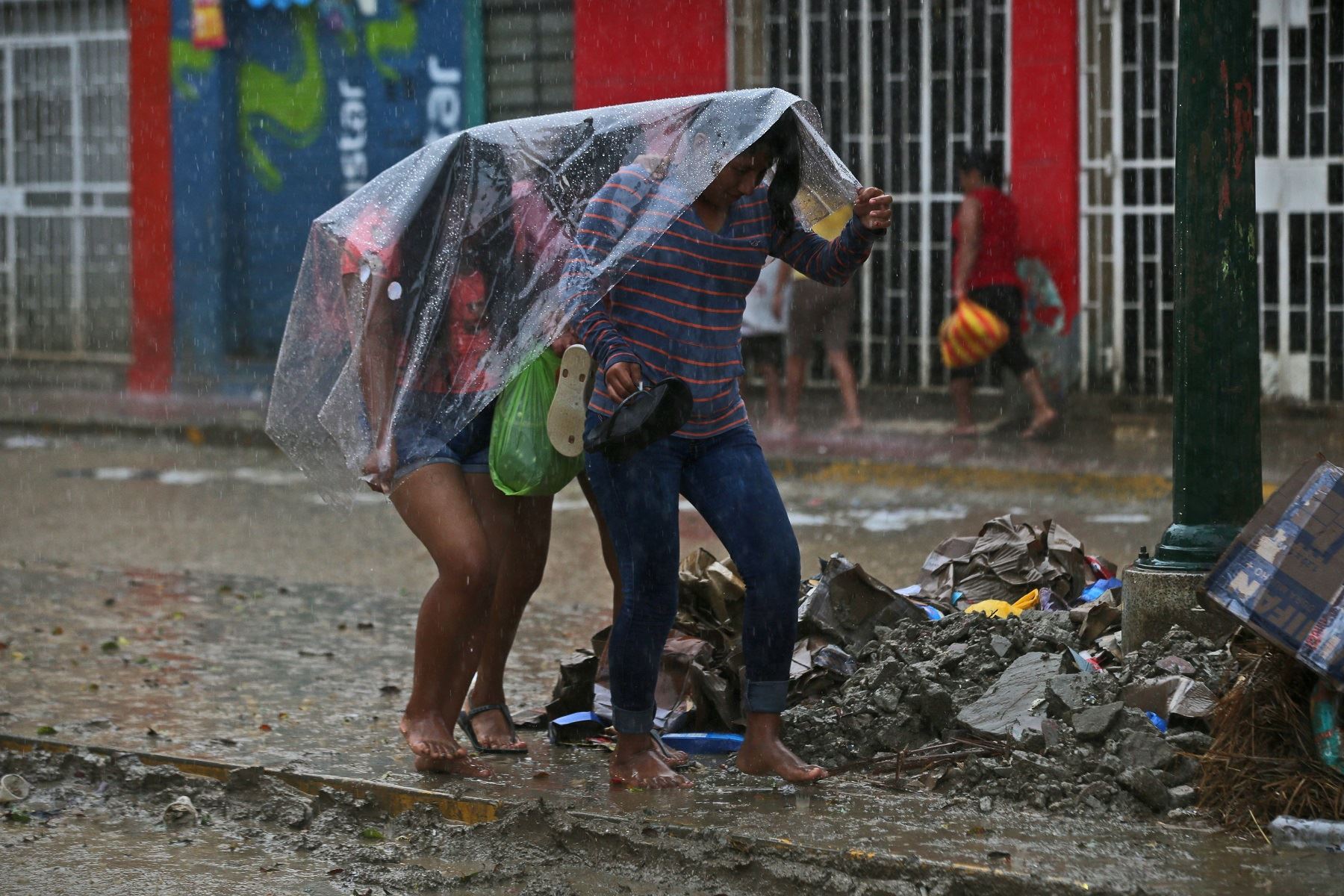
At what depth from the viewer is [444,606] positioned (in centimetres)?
491

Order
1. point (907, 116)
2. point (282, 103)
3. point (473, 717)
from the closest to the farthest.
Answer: point (473, 717)
point (907, 116)
point (282, 103)

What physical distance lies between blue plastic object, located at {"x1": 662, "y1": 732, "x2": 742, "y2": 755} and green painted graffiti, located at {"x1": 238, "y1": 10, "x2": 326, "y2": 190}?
13.8m

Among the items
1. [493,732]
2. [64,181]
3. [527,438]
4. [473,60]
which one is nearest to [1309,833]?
[527,438]

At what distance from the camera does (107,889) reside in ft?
14.1

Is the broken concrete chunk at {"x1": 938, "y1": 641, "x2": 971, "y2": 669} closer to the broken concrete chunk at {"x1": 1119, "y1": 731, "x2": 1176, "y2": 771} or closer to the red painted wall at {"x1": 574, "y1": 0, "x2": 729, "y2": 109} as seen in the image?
the broken concrete chunk at {"x1": 1119, "y1": 731, "x2": 1176, "y2": 771}

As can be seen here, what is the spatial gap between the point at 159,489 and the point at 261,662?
232 inches

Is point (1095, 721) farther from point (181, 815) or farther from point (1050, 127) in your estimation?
point (1050, 127)

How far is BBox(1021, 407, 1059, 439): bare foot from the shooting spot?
43.6 feet

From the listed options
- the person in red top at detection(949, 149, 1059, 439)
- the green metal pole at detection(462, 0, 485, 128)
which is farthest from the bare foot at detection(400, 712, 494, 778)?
the green metal pole at detection(462, 0, 485, 128)

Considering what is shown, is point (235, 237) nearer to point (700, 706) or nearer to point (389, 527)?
point (389, 527)

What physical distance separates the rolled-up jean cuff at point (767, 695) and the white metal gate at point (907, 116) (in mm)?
10679

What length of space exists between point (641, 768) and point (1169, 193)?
10857 mm

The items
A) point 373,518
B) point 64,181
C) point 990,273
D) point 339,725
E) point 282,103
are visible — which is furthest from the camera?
point 64,181

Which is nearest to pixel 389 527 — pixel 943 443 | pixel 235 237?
pixel 943 443
